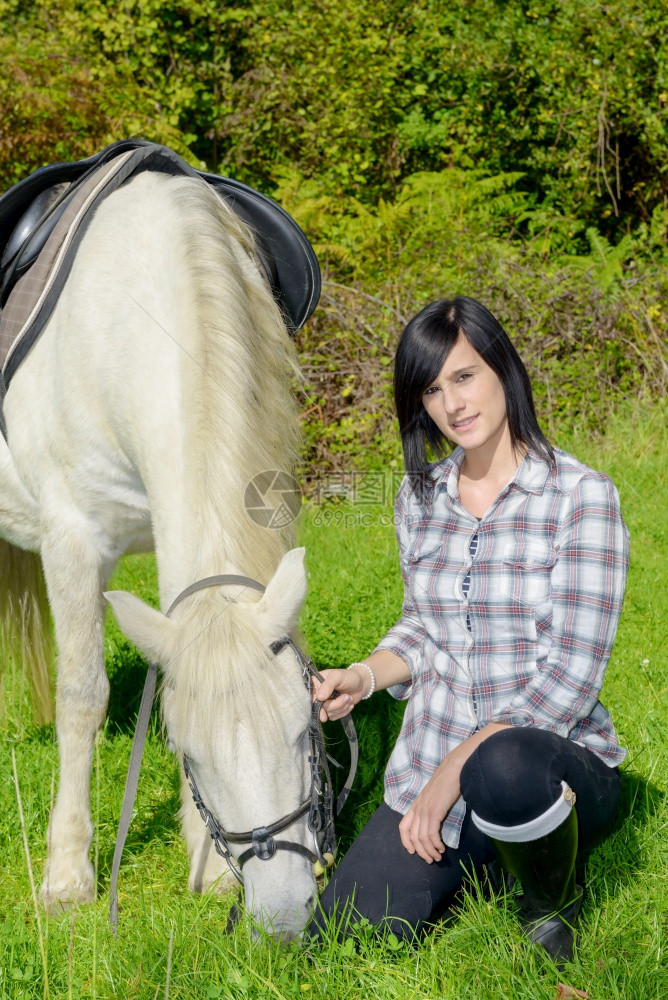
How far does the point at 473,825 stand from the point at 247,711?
790 mm

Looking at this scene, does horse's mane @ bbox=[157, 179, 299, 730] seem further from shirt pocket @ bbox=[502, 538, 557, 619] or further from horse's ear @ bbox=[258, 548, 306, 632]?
shirt pocket @ bbox=[502, 538, 557, 619]

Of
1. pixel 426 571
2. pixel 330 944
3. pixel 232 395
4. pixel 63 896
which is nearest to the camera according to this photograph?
pixel 330 944

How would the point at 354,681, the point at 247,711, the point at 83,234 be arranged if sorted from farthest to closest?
the point at 83,234 < the point at 354,681 < the point at 247,711

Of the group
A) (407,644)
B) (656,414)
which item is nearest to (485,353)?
(407,644)

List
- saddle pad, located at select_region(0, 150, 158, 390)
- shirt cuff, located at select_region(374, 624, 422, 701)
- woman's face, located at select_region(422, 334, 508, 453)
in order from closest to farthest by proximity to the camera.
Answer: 1. woman's face, located at select_region(422, 334, 508, 453)
2. shirt cuff, located at select_region(374, 624, 422, 701)
3. saddle pad, located at select_region(0, 150, 158, 390)

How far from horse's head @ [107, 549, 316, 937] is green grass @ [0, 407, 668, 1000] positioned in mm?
186

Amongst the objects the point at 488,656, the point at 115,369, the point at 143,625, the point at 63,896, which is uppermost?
the point at 115,369

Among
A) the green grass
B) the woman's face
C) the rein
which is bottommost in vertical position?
the green grass

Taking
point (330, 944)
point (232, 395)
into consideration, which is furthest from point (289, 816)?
point (232, 395)

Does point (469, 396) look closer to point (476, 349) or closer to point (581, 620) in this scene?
point (476, 349)

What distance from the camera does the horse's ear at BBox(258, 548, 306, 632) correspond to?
6.77ft

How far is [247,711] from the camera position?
6.49ft

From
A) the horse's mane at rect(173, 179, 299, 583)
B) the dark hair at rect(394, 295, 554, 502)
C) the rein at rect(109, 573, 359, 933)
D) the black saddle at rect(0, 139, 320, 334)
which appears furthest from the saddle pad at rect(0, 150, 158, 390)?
the rein at rect(109, 573, 359, 933)

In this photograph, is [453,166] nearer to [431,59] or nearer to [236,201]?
[431,59]
